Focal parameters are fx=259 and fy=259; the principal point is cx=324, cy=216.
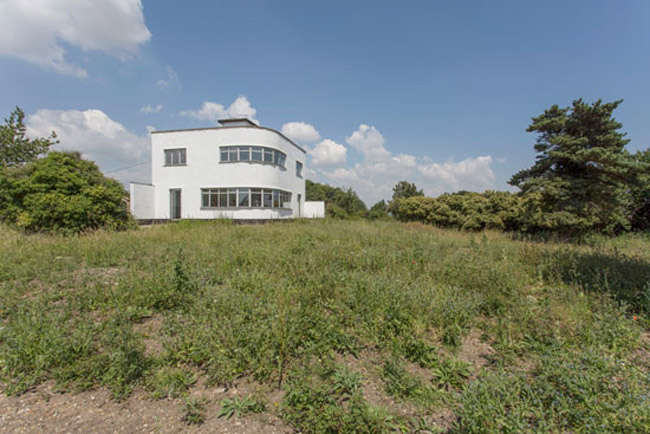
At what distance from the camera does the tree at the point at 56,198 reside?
9641 millimetres

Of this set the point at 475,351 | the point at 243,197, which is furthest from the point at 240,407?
the point at 243,197

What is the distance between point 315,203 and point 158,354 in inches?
866

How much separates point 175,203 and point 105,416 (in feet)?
64.6

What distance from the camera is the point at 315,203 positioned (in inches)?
967

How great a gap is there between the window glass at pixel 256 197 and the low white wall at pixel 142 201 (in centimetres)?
763

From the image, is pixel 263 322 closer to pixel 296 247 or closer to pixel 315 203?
pixel 296 247

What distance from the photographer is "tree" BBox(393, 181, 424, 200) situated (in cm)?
3138

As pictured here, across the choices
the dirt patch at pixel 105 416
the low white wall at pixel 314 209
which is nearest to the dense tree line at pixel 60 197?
the dirt patch at pixel 105 416

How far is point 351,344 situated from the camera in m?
2.86

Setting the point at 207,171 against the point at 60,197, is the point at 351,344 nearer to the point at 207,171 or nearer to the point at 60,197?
the point at 60,197

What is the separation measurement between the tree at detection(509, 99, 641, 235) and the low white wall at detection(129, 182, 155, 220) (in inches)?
880

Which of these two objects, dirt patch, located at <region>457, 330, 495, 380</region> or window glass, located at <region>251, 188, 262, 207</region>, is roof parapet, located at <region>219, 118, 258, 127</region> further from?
dirt patch, located at <region>457, 330, 495, 380</region>

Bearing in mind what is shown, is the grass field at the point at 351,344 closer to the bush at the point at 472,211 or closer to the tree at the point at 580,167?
the tree at the point at 580,167

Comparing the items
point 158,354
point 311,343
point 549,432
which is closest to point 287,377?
point 311,343
